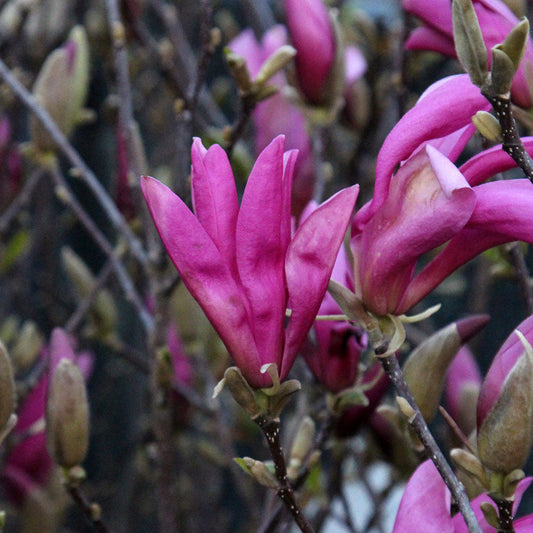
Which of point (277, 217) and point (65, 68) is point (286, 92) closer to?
point (65, 68)

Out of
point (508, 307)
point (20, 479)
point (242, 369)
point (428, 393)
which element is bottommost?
point (508, 307)

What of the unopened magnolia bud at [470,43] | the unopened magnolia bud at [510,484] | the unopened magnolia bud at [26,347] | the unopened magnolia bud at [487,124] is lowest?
the unopened magnolia bud at [26,347]

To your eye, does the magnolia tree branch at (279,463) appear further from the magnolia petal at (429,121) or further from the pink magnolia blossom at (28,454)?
the pink magnolia blossom at (28,454)

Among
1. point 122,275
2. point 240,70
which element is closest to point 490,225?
point 240,70

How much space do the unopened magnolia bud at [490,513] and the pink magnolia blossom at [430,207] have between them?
0.09 meters

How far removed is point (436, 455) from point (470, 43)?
0.17 metres

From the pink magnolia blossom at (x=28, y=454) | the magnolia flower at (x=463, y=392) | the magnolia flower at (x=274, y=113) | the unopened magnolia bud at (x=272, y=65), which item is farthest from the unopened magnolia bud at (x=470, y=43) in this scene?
the pink magnolia blossom at (x=28, y=454)

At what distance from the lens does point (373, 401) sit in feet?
1.87

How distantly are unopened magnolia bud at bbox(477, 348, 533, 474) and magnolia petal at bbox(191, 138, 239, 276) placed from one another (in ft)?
0.43

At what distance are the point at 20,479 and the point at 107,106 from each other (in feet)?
1.62

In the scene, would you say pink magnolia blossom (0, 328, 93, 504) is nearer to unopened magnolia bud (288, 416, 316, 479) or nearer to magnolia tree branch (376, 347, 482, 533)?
unopened magnolia bud (288, 416, 316, 479)

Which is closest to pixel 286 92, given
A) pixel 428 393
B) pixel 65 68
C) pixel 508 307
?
pixel 65 68

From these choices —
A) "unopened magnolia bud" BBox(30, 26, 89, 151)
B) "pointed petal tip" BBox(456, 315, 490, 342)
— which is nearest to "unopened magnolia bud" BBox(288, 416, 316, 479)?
"pointed petal tip" BBox(456, 315, 490, 342)

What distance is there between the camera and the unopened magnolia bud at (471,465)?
0.34m
